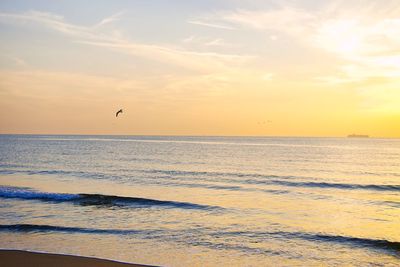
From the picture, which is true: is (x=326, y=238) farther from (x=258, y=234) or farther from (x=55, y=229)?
(x=55, y=229)

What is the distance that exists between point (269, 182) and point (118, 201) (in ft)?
47.3

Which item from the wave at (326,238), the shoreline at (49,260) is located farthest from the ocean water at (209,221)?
the shoreline at (49,260)

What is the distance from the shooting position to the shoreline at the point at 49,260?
35.1 ft

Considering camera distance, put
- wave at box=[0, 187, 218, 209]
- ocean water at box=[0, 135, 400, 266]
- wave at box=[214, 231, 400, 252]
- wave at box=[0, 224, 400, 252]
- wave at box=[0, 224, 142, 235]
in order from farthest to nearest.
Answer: wave at box=[0, 187, 218, 209] → wave at box=[0, 224, 142, 235] → wave at box=[0, 224, 400, 252] → wave at box=[214, 231, 400, 252] → ocean water at box=[0, 135, 400, 266]

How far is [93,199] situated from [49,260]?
1276 cm

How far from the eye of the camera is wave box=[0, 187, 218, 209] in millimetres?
22203

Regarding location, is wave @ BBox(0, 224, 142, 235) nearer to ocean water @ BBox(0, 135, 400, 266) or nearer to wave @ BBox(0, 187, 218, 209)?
ocean water @ BBox(0, 135, 400, 266)

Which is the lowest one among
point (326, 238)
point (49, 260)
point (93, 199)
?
point (93, 199)

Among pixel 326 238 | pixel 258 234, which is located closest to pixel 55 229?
pixel 258 234

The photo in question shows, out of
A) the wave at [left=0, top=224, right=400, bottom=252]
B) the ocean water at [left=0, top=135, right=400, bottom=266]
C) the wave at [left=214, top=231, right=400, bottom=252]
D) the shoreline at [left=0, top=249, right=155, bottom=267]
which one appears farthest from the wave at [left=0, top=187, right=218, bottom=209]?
the shoreline at [left=0, top=249, right=155, bottom=267]

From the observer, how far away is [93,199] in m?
23.6

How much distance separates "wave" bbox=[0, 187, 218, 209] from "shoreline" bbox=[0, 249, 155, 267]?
1017cm

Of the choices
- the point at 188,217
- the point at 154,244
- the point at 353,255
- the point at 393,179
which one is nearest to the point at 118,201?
the point at 188,217

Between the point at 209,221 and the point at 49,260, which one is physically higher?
the point at 49,260
